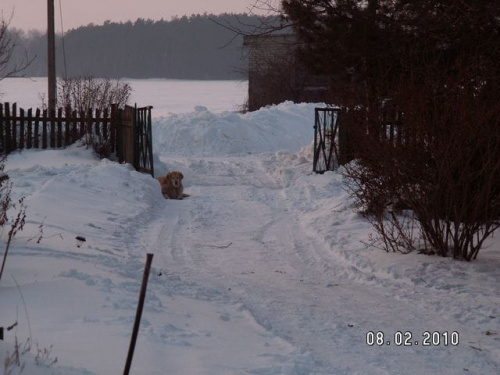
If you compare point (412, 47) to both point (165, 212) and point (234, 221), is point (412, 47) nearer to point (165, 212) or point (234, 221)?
point (234, 221)

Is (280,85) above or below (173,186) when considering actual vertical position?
above

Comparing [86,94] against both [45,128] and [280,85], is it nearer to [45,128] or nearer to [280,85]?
[45,128]

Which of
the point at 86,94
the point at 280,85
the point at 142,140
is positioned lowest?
the point at 142,140

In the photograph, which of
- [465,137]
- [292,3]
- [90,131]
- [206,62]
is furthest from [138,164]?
[206,62]

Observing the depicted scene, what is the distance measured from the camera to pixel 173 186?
618 inches

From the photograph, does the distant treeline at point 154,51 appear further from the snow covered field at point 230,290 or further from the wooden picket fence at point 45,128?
the snow covered field at point 230,290

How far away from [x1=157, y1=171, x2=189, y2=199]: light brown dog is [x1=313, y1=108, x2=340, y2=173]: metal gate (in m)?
5.31

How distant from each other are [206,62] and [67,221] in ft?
378

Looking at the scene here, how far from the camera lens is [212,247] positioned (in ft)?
34.6

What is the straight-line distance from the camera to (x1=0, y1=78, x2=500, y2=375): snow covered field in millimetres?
5477

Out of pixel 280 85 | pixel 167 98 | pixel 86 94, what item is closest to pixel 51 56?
pixel 86 94
